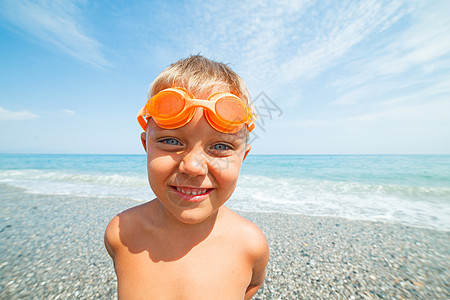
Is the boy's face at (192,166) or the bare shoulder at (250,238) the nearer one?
the boy's face at (192,166)

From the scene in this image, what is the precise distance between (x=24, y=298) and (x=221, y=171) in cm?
258

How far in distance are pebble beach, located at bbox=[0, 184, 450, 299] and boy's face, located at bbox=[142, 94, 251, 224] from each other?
1.67 m

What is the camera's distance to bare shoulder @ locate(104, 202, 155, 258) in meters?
1.59

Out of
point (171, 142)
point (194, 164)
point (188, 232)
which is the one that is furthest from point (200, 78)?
point (188, 232)

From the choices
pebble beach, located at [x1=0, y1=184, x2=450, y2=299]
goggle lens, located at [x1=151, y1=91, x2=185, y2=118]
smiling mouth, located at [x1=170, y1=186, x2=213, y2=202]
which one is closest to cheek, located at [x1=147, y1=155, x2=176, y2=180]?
smiling mouth, located at [x1=170, y1=186, x2=213, y2=202]

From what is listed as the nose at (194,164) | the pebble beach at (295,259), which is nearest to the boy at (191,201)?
the nose at (194,164)

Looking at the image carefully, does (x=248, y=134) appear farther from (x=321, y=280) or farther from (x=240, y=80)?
(x=321, y=280)

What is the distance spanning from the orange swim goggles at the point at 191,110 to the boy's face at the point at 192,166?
4 cm

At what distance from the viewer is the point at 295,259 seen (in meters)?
2.90

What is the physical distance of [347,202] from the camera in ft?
22.5

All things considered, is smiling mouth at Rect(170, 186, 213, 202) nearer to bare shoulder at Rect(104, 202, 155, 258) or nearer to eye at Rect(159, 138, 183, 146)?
eye at Rect(159, 138, 183, 146)

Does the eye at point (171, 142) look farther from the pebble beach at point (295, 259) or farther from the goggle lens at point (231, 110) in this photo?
the pebble beach at point (295, 259)

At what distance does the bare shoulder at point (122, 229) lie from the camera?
159 cm

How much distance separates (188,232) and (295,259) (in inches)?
82.7
